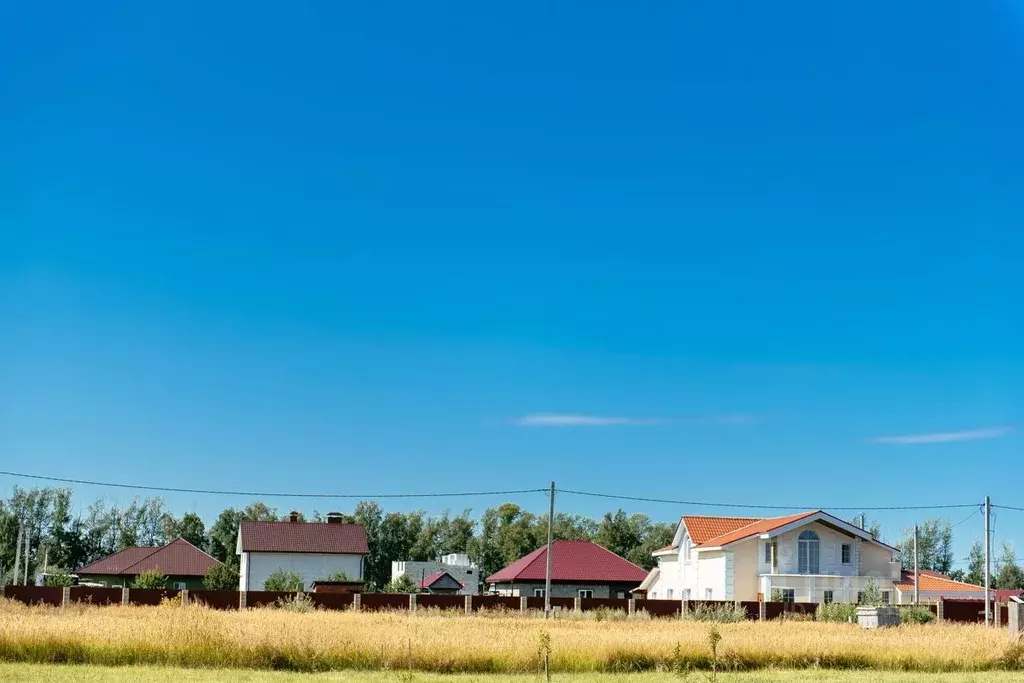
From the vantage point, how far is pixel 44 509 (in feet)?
310

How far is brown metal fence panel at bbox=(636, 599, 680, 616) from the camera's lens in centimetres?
4231

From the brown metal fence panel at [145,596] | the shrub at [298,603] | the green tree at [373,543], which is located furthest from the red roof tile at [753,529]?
the green tree at [373,543]

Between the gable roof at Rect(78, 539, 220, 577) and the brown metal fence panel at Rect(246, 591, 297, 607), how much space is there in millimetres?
27236

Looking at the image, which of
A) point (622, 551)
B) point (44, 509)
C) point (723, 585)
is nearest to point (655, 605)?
point (723, 585)

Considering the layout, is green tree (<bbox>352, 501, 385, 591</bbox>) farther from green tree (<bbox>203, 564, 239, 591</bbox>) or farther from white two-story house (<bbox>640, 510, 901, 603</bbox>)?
white two-story house (<bbox>640, 510, 901, 603</bbox>)

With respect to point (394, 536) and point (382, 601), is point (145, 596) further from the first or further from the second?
point (394, 536)

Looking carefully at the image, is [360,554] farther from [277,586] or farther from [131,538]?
[131,538]

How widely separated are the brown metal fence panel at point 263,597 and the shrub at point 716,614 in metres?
15.2

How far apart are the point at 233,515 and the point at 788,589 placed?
179 ft

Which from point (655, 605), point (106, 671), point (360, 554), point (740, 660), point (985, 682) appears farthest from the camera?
point (360, 554)

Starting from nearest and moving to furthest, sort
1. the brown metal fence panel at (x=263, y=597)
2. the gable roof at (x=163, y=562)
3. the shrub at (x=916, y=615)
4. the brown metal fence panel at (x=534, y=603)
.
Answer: the shrub at (x=916, y=615)
the brown metal fence panel at (x=263, y=597)
the brown metal fence panel at (x=534, y=603)
the gable roof at (x=163, y=562)

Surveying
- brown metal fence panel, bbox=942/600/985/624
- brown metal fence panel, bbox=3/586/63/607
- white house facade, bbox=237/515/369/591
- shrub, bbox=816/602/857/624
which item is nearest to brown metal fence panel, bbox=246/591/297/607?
brown metal fence panel, bbox=3/586/63/607

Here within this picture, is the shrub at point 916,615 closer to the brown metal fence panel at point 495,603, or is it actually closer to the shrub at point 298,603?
the brown metal fence panel at point 495,603

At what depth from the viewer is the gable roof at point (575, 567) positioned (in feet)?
203
